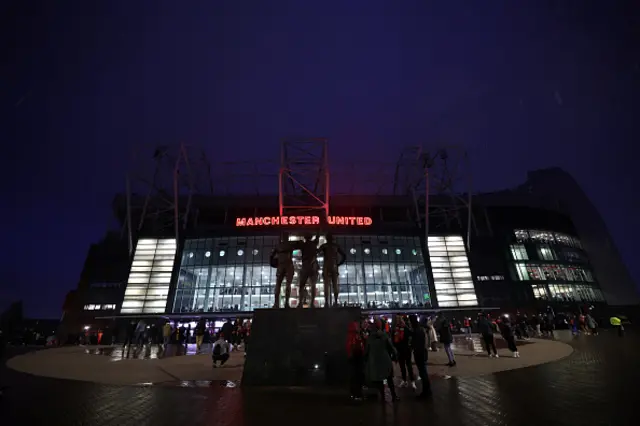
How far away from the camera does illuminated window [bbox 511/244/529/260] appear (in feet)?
177

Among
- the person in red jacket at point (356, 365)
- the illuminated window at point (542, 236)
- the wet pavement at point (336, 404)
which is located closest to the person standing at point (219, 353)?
the wet pavement at point (336, 404)

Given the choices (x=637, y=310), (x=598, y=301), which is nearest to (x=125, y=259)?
(x=637, y=310)

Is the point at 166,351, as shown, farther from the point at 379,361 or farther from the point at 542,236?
the point at 542,236

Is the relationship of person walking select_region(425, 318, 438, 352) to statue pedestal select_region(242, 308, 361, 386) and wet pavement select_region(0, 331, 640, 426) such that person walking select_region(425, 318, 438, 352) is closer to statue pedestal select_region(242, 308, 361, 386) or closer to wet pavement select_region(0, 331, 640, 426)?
wet pavement select_region(0, 331, 640, 426)

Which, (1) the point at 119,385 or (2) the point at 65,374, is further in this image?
(2) the point at 65,374

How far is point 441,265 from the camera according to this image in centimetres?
4672

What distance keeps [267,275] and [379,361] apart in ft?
128

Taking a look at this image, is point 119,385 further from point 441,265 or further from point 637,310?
point 637,310

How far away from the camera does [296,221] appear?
39500 mm

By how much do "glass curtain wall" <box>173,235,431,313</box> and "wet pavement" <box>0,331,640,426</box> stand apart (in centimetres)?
3199

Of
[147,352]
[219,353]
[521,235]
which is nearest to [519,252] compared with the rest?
[521,235]

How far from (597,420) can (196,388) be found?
9.56m

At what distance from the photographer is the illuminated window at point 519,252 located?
53.8 m

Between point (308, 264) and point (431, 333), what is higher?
point (308, 264)
